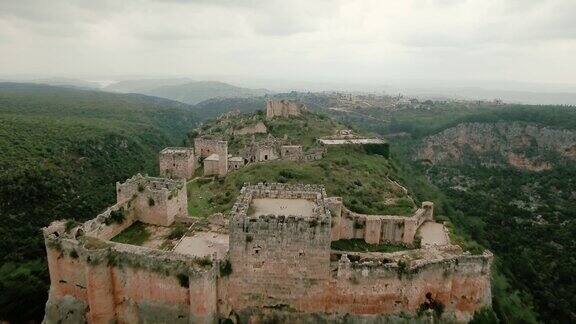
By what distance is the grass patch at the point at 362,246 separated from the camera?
25.0 metres

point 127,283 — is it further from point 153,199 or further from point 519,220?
point 519,220

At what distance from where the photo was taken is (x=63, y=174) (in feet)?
173

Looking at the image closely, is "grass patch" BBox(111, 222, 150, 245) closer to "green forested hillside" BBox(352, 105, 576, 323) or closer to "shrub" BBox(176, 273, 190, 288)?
"shrub" BBox(176, 273, 190, 288)

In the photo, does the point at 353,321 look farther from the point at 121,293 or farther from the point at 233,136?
the point at 233,136

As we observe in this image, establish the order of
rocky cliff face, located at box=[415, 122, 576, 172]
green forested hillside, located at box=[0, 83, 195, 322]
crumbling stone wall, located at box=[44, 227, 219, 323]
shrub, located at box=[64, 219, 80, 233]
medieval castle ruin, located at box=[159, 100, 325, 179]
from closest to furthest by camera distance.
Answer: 1. crumbling stone wall, located at box=[44, 227, 219, 323]
2. shrub, located at box=[64, 219, 80, 233]
3. green forested hillside, located at box=[0, 83, 195, 322]
4. medieval castle ruin, located at box=[159, 100, 325, 179]
5. rocky cliff face, located at box=[415, 122, 576, 172]

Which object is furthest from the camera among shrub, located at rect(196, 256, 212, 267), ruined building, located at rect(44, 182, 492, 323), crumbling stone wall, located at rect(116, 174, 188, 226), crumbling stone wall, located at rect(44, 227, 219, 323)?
crumbling stone wall, located at rect(116, 174, 188, 226)

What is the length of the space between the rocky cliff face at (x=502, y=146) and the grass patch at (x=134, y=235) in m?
73.1

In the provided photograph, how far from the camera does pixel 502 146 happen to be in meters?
88.6

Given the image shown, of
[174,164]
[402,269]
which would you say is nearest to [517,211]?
[174,164]

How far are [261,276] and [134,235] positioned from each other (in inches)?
337

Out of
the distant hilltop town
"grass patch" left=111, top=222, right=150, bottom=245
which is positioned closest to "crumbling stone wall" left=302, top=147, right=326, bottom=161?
"grass patch" left=111, top=222, right=150, bottom=245

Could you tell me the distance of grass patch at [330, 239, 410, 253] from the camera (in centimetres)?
2502

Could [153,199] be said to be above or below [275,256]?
above

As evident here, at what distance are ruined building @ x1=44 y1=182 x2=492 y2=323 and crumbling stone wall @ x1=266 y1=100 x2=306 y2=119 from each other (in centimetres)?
6249
